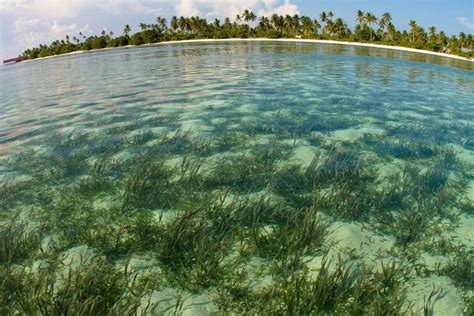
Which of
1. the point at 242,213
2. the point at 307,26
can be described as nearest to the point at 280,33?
the point at 307,26

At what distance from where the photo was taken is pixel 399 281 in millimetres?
4516

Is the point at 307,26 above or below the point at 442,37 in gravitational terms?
above

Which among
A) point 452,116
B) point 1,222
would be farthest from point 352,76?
point 1,222

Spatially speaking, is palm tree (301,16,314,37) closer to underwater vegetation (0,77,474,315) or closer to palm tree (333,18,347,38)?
palm tree (333,18,347,38)

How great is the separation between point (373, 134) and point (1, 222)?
1078cm

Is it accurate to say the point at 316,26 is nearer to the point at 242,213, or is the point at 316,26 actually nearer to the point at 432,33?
the point at 432,33

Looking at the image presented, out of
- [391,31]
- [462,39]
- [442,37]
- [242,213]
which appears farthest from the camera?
[391,31]

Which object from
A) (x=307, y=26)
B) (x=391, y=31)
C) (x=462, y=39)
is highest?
(x=307, y=26)

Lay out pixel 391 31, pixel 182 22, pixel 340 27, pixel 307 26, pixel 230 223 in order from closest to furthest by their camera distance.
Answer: pixel 230 223, pixel 391 31, pixel 340 27, pixel 307 26, pixel 182 22

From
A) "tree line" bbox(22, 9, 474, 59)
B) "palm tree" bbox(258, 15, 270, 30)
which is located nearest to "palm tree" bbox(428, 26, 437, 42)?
"tree line" bbox(22, 9, 474, 59)

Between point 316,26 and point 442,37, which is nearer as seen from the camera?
point 442,37

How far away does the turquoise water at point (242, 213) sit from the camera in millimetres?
4266

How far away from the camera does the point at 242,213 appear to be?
19.7 feet

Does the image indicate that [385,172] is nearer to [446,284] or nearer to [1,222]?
[446,284]
